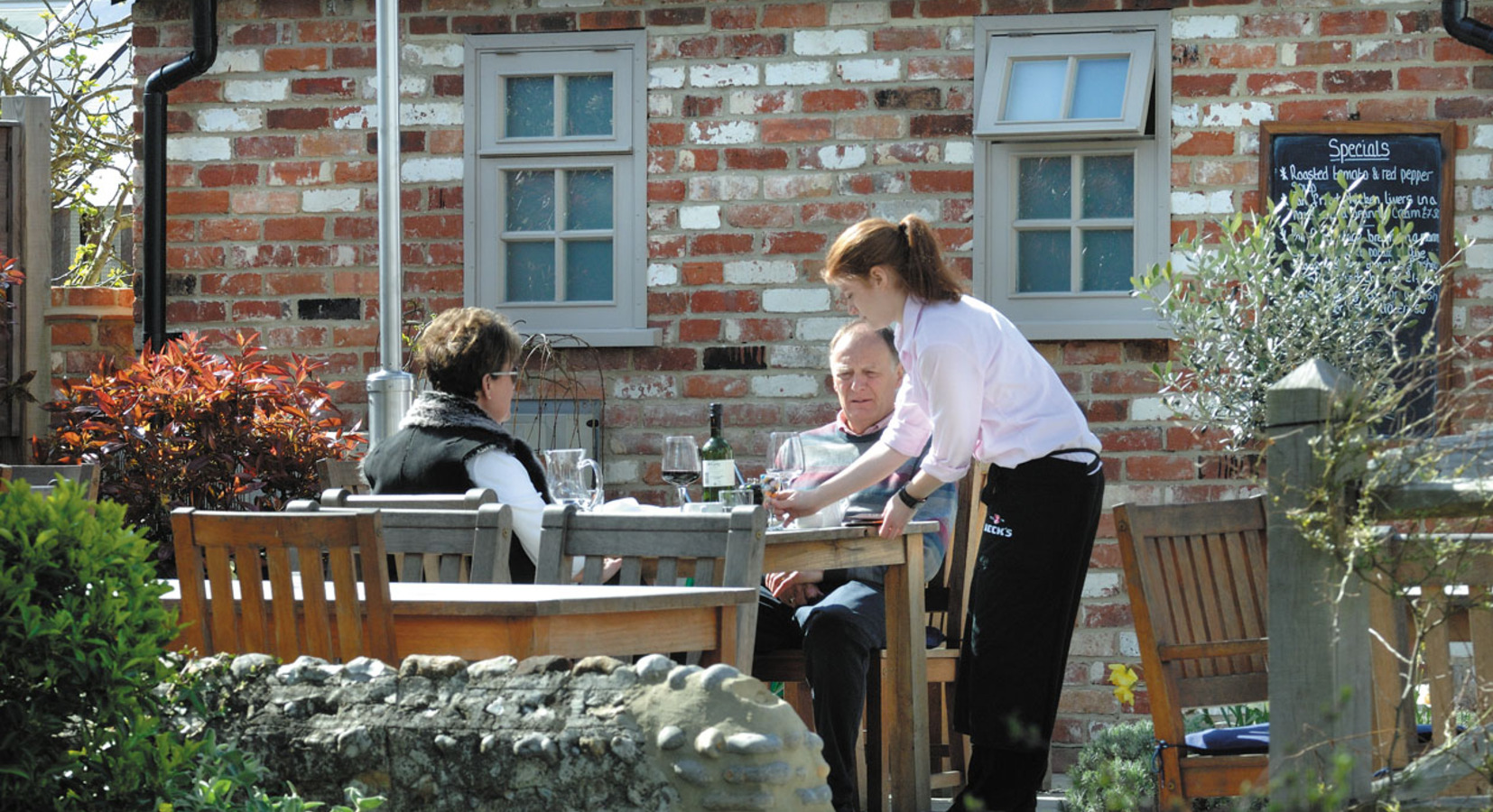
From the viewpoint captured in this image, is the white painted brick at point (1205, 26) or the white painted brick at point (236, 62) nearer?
the white painted brick at point (1205, 26)

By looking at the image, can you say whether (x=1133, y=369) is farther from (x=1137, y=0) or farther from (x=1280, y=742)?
(x=1280, y=742)

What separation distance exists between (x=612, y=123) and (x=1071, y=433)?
109 inches

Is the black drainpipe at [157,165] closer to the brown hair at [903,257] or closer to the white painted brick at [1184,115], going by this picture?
the brown hair at [903,257]

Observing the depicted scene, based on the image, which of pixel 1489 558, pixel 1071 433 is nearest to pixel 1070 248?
pixel 1071 433

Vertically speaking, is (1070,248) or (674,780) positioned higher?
(1070,248)

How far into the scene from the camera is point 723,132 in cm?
610

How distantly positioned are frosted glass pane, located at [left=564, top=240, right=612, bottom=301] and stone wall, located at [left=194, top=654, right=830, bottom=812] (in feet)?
12.9

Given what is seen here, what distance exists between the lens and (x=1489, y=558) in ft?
10.4

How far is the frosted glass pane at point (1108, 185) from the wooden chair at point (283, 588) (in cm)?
351

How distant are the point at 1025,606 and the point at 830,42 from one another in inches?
108

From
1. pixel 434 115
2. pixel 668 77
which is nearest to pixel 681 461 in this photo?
pixel 668 77

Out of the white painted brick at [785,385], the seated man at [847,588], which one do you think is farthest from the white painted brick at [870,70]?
the seated man at [847,588]

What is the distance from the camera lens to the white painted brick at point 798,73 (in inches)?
238

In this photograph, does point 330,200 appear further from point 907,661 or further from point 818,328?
point 907,661
